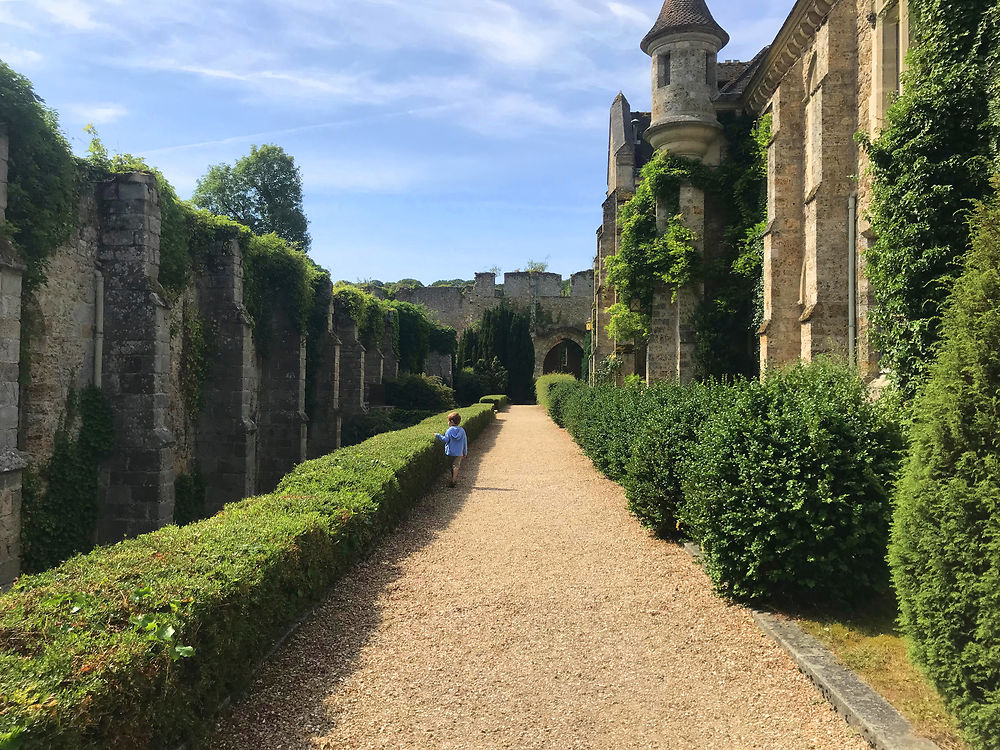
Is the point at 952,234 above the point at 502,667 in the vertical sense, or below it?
above

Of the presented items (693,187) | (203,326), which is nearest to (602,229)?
(693,187)

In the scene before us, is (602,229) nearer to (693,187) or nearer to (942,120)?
(693,187)

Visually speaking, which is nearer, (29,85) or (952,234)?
(952,234)

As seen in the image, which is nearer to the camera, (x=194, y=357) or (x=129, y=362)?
(x=129, y=362)

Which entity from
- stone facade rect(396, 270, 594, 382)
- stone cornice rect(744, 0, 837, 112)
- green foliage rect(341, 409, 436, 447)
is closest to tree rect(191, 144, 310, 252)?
stone facade rect(396, 270, 594, 382)

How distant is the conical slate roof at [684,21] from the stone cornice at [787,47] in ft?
6.41

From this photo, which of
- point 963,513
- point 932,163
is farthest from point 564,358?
point 963,513

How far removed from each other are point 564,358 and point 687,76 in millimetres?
24932

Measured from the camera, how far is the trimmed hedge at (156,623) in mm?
2371

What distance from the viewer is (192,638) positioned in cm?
322

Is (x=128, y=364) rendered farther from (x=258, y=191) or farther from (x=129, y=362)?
(x=258, y=191)

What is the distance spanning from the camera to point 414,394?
83.8 ft

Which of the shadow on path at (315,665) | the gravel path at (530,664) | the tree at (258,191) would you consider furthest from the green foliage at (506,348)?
the gravel path at (530,664)

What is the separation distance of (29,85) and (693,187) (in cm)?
1449
